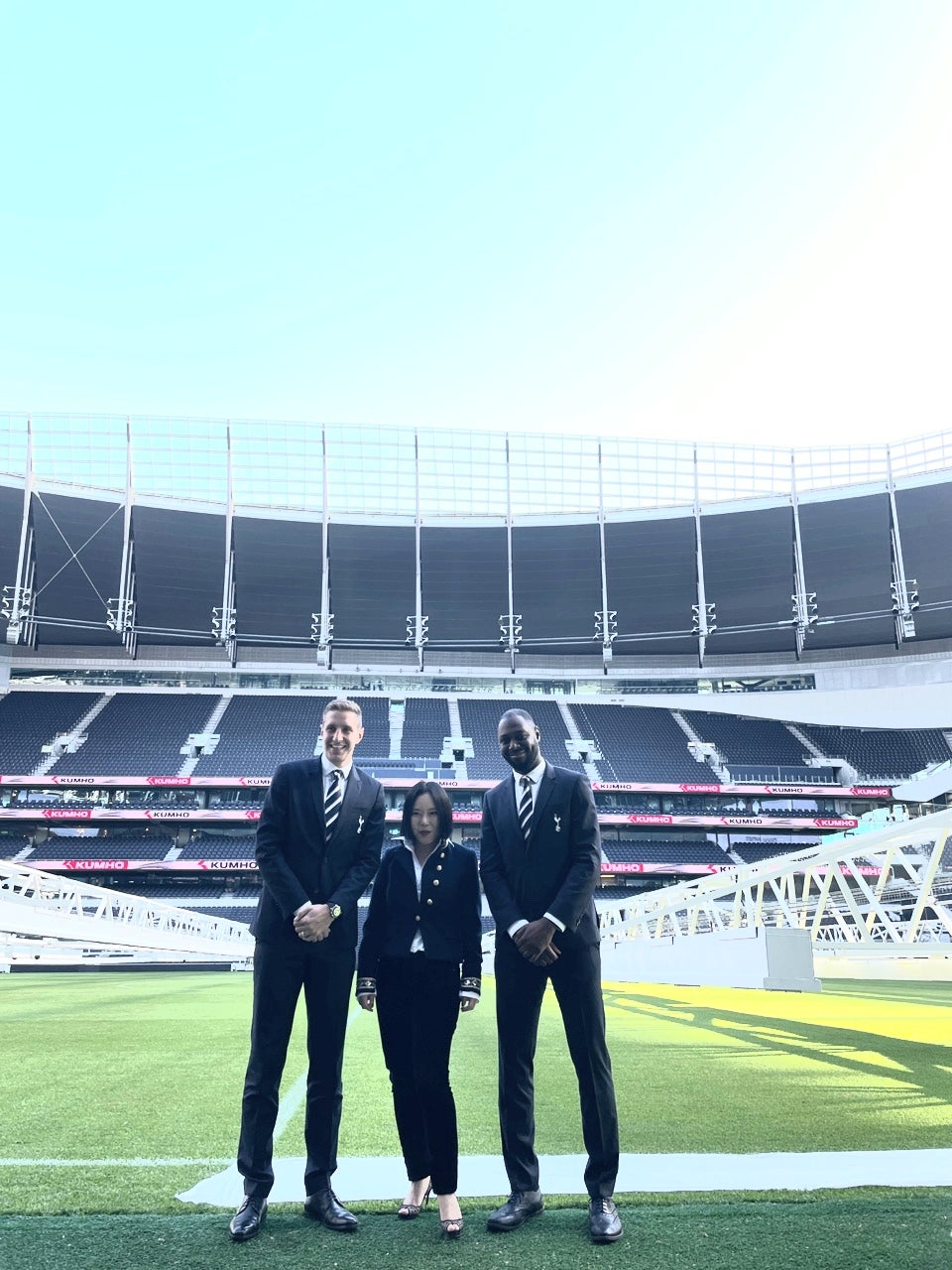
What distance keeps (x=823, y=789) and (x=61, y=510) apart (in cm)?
3631

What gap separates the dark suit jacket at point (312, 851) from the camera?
10.7 ft

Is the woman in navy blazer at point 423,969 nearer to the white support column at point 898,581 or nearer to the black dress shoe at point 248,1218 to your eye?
the black dress shoe at point 248,1218

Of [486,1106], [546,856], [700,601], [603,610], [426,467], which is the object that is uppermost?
[426,467]

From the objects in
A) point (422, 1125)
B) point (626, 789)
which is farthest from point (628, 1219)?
point (626, 789)

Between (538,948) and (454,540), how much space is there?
125ft

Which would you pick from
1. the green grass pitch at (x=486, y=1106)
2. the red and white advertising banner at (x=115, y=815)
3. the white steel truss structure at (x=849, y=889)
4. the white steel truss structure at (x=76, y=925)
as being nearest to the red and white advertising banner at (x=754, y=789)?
the red and white advertising banner at (x=115, y=815)

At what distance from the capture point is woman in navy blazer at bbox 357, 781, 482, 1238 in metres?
3.00

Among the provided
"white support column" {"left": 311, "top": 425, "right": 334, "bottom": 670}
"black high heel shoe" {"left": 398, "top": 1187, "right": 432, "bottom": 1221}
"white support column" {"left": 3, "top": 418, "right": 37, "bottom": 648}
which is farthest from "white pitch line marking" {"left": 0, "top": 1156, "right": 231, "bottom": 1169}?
"white support column" {"left": 311, "top": 425, "right": 334, "bottom": 670}

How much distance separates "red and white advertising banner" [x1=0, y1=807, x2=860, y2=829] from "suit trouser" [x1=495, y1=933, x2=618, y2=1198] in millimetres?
31633

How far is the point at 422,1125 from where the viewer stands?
303 cm

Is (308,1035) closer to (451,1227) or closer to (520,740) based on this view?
(451,1227)

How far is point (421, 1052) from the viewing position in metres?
3.06

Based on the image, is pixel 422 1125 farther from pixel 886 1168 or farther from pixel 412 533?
pixel 412 533

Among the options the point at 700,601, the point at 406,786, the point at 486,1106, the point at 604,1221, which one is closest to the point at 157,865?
the point at 406,786
